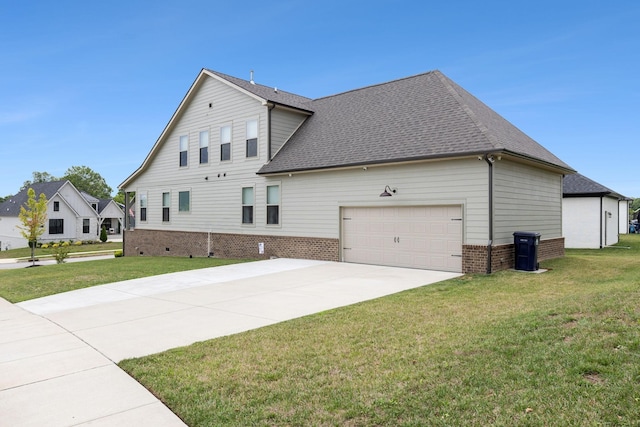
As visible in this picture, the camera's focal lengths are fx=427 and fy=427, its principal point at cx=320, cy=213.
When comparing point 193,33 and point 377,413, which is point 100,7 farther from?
point 377,413

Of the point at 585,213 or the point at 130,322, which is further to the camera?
the point at 585,213

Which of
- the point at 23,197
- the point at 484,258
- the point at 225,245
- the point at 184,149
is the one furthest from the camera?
the point at 23,197

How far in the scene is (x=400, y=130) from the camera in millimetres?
15469

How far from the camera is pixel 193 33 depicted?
25.6 metres

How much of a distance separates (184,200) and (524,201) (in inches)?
672

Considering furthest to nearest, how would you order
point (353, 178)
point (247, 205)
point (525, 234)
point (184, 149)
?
point (184, 149), point (247, 205), point (353, 178), point (525, 234)

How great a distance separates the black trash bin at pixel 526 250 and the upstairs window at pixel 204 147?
15.4 meters

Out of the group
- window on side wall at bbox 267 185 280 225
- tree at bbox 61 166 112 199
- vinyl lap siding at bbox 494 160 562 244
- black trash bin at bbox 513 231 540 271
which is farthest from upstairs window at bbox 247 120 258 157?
tree at bbox 61 166 112 199

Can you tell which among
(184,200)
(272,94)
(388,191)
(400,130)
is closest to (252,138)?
(272,94)

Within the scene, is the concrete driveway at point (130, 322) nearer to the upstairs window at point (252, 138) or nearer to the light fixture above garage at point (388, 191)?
the light fixture above garage at point (388, 191)

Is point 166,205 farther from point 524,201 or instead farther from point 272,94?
point 524,201

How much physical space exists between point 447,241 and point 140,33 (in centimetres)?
2047

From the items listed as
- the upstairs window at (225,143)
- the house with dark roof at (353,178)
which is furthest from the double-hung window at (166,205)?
the upstairs window at (225,143)

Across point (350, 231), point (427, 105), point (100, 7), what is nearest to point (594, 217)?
point (427, 105)
